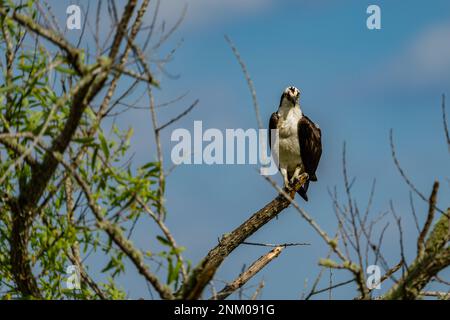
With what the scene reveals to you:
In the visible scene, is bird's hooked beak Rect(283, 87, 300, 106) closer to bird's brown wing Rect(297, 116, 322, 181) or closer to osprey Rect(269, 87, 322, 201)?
osprey Rect(269, 87, 322, 201)

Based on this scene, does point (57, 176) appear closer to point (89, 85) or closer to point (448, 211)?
point (89, 85)

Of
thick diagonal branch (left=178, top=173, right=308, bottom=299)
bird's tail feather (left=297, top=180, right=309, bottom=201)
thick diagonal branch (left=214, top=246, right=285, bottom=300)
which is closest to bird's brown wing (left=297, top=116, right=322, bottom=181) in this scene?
bird's tail feather (left=297, top=180, right=309, bottom=201)

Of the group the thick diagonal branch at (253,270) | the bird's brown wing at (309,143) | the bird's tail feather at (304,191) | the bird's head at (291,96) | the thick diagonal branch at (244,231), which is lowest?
the thick diagonal branch at (253,270)

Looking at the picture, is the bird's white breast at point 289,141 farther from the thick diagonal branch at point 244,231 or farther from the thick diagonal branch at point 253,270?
the thick diagonal branch at point 253,270

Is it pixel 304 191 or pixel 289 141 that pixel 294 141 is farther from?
pixel 304 191

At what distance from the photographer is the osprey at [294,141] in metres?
12.2

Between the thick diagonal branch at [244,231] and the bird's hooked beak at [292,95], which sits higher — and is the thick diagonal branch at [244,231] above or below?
below

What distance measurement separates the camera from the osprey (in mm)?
12172

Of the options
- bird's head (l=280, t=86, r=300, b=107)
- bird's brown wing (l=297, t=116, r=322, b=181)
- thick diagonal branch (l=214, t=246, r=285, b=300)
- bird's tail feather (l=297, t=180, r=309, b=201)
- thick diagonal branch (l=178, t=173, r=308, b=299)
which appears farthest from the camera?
bird's tail feather (l=297, t=180, r=309, b=201)

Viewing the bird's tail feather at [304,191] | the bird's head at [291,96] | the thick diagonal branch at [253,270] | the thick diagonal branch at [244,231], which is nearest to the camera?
the thick diagonal branch at [253,270]

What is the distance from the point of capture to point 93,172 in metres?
5.90

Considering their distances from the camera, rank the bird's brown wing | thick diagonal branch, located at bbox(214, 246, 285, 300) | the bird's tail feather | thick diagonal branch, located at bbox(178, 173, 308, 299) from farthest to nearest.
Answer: the bird's tail feather
the bird's brown wing
thick diagonal branch, located at bbox(178, 173, 308, 299)
thick diagonal branch, located at bbox(214, 246, 285, 300)

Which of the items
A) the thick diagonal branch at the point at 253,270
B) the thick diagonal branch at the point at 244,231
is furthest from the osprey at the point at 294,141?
the thick diagonal branch at the point at 253,270
